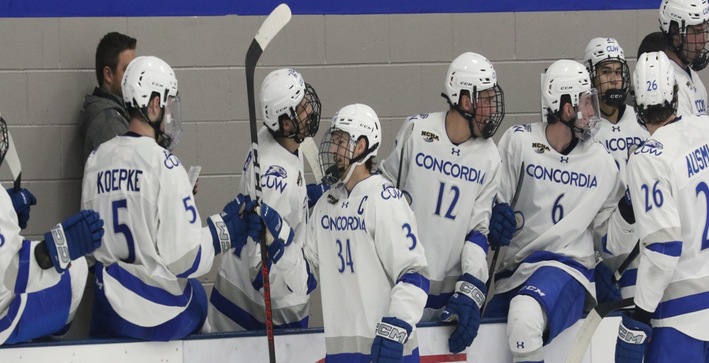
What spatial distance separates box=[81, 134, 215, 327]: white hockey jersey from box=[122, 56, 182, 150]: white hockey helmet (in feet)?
0.27

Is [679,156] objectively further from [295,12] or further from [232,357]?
[295,12]

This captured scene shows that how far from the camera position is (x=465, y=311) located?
15.7 ft

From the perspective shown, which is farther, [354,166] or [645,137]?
[645,137]

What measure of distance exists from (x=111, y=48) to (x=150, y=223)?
4.10 ft

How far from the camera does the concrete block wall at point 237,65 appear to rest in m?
5.68

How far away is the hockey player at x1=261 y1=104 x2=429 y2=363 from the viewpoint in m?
4.34

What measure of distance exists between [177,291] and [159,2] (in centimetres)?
167

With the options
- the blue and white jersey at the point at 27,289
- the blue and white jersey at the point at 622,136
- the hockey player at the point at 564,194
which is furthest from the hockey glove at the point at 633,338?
the blue and white jersey at the point at 27,289

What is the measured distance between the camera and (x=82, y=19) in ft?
18.8

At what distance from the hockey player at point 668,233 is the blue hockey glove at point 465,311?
0.53m

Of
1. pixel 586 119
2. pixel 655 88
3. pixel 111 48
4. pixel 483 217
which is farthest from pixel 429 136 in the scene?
pixel 111 48

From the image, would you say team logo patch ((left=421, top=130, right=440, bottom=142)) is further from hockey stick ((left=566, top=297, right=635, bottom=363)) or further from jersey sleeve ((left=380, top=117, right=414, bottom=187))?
hockey stick ((left=566, top=297, right=635, bottom=363))

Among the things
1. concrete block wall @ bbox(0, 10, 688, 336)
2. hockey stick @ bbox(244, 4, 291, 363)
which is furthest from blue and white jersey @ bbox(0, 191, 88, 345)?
concrete block wall @ bbox(0, 10, 688, 336)

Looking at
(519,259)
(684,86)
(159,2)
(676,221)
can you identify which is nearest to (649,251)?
(676,221)
